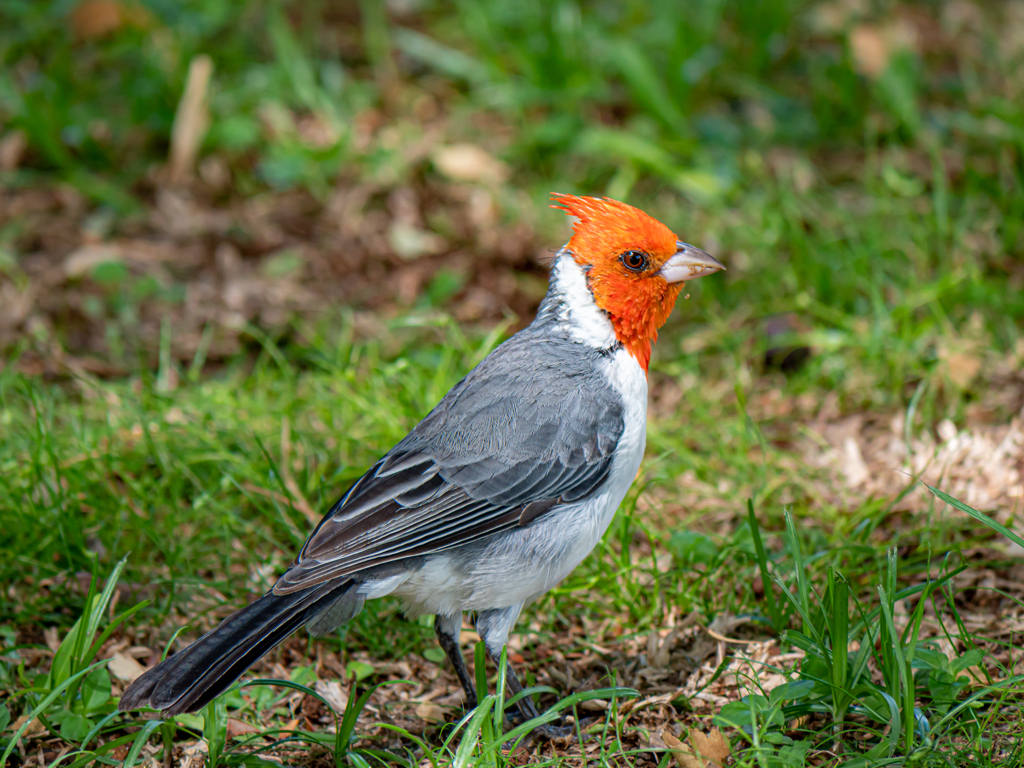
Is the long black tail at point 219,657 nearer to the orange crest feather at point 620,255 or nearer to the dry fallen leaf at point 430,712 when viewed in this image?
the dry fallen leaf at point 430,712

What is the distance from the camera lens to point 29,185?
6562 mm

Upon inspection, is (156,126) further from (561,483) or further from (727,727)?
(727,727)

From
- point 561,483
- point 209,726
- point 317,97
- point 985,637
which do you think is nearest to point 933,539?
point 985,637

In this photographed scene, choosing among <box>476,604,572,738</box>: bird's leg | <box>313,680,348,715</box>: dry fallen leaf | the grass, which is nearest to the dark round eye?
the grass

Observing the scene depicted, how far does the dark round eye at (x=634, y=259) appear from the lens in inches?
138

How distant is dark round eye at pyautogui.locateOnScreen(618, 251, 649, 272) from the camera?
3.50m

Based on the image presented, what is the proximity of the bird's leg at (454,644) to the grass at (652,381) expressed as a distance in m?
0.16

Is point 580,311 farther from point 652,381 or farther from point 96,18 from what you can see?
point 96,18

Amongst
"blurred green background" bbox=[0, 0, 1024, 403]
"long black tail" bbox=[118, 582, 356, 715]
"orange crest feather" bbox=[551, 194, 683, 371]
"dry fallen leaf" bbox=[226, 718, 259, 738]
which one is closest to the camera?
"long black tail" bbox=[118, 582, 356, 715]

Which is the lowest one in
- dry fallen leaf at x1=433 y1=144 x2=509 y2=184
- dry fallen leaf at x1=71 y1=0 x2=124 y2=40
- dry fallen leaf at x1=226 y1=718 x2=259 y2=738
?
dry fallen leaf at x1=226 y1=718 x2=259 y2=738

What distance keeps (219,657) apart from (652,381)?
3.05 m

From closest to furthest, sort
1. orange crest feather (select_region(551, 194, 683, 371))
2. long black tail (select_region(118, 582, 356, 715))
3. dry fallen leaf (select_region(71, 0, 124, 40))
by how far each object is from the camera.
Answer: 1. long black tail (select_region(118, 582, 356, 715))
2. orange crest feather (select_region(551, 194, 683, 371))
3. dry fallen leaf (select_region(71, 0, 124, 40))

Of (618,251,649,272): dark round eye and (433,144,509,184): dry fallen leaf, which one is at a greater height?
(618,251,649,272): dark round eye

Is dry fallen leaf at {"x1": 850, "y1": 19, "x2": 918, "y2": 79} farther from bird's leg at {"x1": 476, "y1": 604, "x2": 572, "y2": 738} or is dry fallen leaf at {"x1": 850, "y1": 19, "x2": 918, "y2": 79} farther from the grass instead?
bird's leg at {"x1": 476, "y1": 604, "x2": 572, "y2": 738}
